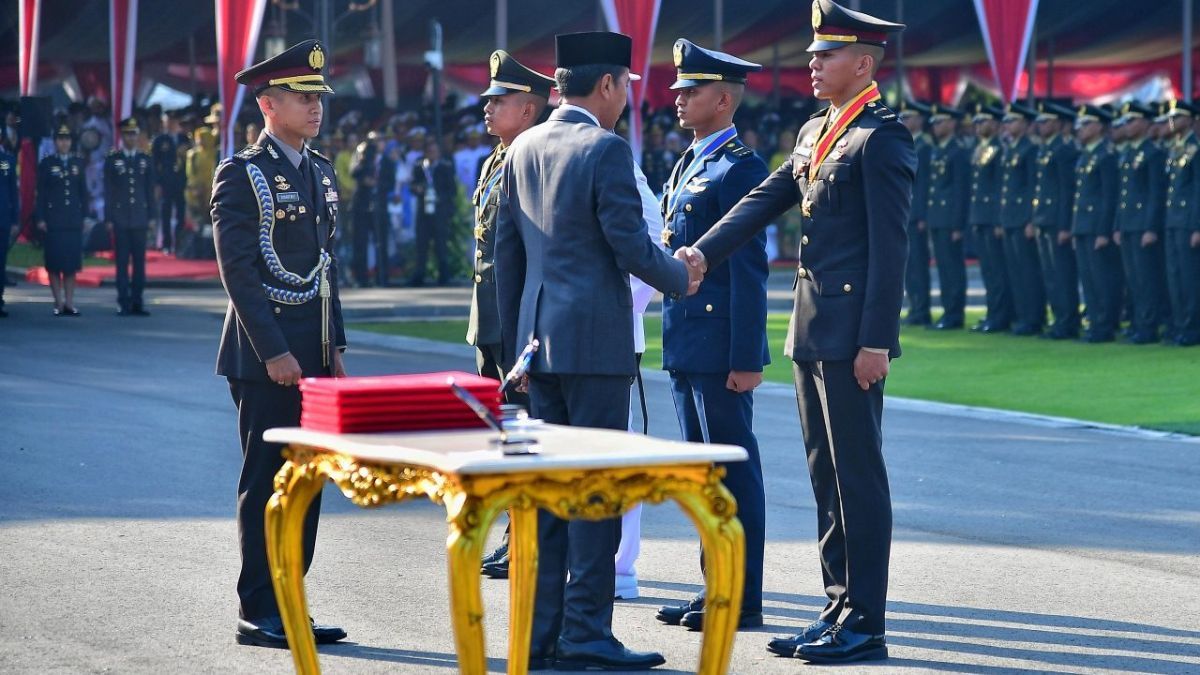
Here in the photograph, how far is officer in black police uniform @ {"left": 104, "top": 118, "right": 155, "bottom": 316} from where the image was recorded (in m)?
18.9

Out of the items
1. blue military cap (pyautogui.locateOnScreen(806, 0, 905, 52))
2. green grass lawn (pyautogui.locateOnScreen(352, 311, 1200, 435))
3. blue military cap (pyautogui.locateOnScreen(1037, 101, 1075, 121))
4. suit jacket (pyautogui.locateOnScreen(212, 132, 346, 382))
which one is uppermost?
blue military cap (pyautogui.locateOnScreen(1037, 101, 1075, 121))

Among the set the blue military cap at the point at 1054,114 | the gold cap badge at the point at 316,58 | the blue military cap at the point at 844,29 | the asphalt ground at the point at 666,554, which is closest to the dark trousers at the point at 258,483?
the asphalt ground at the point at 666,554

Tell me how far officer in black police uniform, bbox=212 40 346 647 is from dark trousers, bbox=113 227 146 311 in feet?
42.8

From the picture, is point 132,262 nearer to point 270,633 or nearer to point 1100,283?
point 1100,283

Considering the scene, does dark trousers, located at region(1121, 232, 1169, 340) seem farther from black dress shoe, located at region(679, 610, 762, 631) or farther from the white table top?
the white table top

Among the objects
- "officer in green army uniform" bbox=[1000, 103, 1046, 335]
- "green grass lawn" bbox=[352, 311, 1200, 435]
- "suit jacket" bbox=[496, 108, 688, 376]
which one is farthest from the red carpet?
"suit jacket" bbox=[496, 108, 688, 376]

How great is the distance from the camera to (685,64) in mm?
6559

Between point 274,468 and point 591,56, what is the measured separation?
5.64 ft

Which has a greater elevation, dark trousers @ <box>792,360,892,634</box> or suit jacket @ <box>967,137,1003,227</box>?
suit jacket @ <box>967,137,1003,227</box>

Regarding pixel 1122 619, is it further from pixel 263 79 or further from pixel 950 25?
pixel 950 25

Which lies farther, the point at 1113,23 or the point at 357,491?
the point at 1113,23

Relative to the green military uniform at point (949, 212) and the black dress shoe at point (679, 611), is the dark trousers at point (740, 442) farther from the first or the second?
the green military uniform at point (949, 212)

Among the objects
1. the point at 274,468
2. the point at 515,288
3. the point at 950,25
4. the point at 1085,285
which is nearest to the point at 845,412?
the point at 515,288

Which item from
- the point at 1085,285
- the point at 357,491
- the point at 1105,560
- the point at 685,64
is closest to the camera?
the point at 357,491
